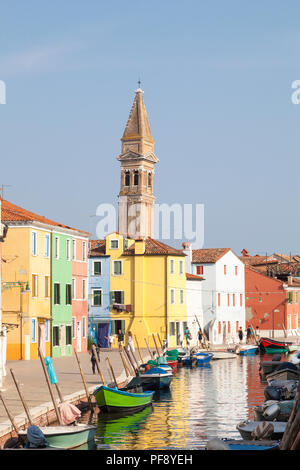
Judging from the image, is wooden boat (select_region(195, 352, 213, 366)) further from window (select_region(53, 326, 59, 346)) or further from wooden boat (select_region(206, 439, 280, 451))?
wooden boat (select_region(206, 439, 280, 451))

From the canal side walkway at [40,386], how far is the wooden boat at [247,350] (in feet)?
57.9

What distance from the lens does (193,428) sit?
2908 centimetres

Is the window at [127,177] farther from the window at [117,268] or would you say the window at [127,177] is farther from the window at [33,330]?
the window at [33,330]

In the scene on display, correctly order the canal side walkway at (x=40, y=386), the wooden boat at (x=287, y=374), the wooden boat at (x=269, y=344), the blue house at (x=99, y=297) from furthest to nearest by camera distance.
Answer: the wooden boat at (x=269, y=344)
the blue house at (x=99, y=297)
the wooden boat at (x=287, y=374)
the canal side walkway at (x=40, y=386)

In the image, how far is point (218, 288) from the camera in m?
79.7

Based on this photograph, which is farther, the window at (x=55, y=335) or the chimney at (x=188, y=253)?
the chimney at (x=188, y=253)

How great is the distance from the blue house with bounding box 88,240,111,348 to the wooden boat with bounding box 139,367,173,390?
84.2 feet

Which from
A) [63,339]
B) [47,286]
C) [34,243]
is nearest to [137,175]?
[63,339]

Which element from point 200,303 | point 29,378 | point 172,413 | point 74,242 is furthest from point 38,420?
point 200,303

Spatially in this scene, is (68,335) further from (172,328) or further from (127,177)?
(127,177)

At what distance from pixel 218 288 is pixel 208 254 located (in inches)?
132

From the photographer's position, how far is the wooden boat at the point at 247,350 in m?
69.5

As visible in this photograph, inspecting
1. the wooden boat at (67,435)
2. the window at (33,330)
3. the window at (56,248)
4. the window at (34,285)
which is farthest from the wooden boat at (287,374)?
the window at (56,248)

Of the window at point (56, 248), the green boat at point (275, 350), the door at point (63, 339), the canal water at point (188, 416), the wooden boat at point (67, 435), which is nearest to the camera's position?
the wooden boat at point (67, 435)
